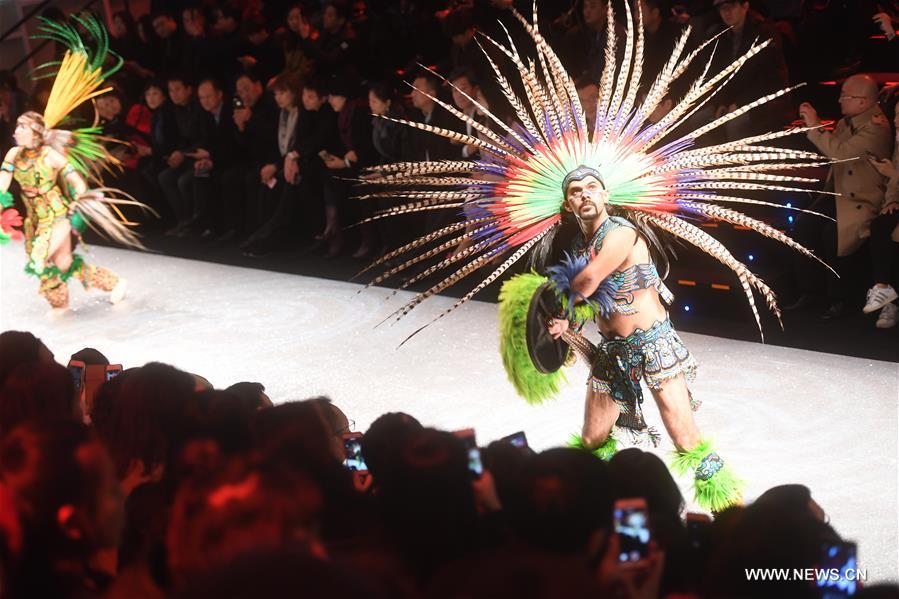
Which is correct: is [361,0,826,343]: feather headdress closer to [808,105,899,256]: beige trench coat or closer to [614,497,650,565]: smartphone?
[614,497,650,565]: smartphone

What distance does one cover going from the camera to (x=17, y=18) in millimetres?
12383

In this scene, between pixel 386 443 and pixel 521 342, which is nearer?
pixel 386 443

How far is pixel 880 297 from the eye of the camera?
19.1 feet

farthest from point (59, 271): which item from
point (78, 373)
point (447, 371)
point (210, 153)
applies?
point (78, 373)

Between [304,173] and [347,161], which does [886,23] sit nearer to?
[347,161]

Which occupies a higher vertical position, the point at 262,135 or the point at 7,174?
the point at 262,135

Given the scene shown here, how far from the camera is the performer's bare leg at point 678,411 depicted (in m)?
3.68

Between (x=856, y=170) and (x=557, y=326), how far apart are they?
3.04 meters

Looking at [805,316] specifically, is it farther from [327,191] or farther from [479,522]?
[479,522]

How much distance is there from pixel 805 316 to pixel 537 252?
8.84 ft

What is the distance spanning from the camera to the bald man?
5.80 m

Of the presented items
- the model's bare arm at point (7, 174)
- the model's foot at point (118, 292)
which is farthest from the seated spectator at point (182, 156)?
the model's bare arm at point (7, 174)

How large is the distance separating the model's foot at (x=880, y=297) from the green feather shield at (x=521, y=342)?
265cm

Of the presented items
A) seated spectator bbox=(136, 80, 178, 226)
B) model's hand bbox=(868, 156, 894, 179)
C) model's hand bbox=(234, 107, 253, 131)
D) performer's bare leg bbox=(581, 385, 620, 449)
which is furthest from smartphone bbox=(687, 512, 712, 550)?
seated spectator bbox=(136, 80, 178, 226)
